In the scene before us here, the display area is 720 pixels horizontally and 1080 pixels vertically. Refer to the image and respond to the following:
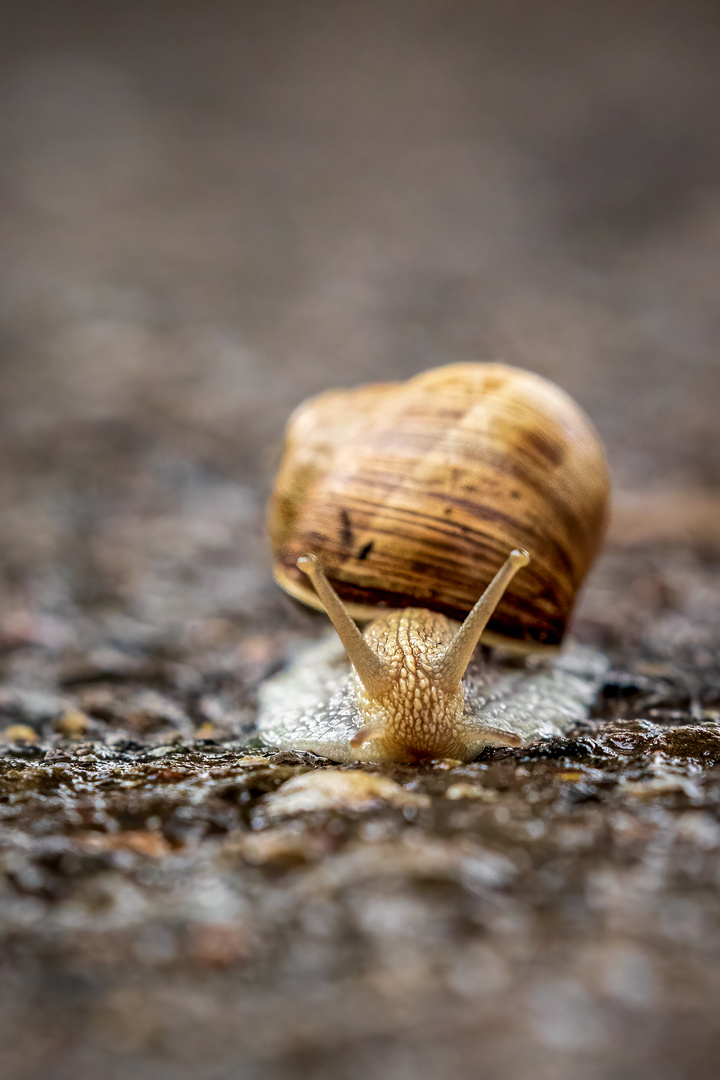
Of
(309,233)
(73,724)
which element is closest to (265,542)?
(73,724)

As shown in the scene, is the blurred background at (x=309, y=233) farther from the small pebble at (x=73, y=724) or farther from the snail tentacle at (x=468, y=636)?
the snail tentacle at (x=468, y=636)

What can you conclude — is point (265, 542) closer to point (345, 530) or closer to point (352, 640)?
point (345, 530)

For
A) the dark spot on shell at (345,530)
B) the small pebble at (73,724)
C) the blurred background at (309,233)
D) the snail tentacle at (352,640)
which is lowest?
the small pebble at (73,724)

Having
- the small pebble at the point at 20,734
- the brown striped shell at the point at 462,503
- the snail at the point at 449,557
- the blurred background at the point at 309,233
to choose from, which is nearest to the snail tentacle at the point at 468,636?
the snail at the point at 449,557

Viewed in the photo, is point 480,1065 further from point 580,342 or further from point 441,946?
point 580,342

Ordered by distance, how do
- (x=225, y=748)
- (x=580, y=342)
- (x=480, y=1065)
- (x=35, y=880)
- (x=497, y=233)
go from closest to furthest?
Result: (x=480, y=1065)
(x=35, y=880)
(x=225, y=748)
(x=580, y=342)
(x=497, y=233)

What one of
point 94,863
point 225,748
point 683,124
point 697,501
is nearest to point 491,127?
point 683,124

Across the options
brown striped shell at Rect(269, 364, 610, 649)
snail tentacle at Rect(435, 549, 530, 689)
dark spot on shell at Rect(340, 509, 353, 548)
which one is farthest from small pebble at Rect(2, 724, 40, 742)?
snail tentacle at Rect(435, 549, 530, 689)
